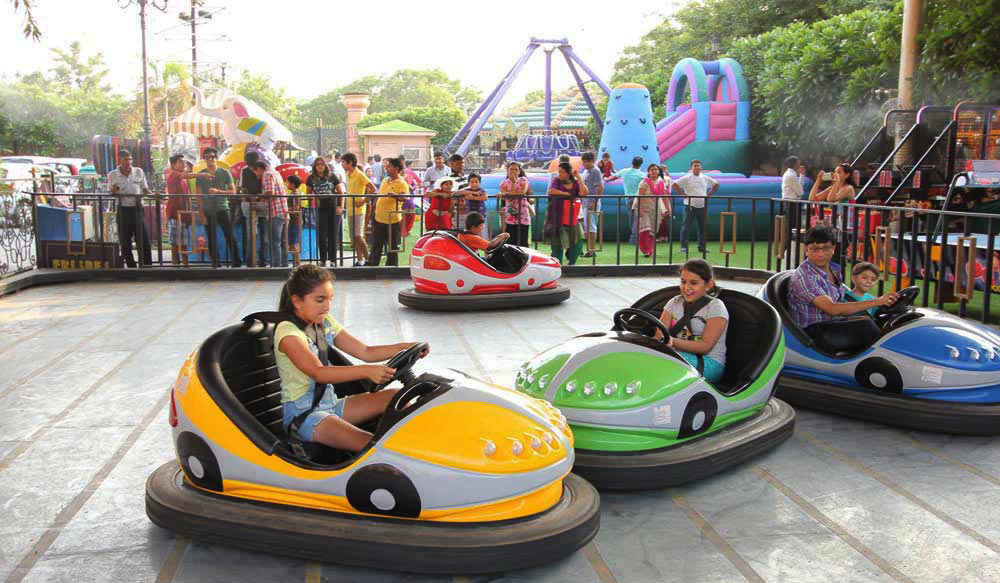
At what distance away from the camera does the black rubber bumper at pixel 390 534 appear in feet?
8.55

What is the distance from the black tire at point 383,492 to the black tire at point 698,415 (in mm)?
1225

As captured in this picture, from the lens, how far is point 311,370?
2.93 meters

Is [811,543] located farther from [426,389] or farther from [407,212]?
[407,212]

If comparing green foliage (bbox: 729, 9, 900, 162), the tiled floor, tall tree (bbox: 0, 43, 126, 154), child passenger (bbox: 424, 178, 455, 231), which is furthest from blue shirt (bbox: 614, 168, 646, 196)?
tall tree (bbox: 0, 43, 126, 154)

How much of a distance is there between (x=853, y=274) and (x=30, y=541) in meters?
3.90

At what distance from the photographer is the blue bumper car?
4.04 meters

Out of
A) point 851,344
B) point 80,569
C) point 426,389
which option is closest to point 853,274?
point 851,344

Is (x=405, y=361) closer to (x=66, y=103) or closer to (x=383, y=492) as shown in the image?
(x=383, y=492)

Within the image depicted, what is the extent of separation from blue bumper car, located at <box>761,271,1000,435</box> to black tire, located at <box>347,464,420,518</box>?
96.4 inches

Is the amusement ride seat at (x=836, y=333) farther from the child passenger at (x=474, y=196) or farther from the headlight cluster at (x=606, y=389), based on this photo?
the child passenger at (x=474, y=196)

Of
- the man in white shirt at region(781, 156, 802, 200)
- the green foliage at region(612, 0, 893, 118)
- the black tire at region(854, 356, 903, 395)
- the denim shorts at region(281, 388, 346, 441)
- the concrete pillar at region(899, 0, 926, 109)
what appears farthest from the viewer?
the green foliage at region(612, 0, 893, 118)

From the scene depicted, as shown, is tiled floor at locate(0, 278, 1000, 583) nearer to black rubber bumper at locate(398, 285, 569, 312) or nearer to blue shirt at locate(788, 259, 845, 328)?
blue shirt at locate(788, 259, 845, 328)

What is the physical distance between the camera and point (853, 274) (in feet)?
15.6

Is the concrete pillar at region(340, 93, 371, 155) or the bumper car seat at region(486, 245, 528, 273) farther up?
the concrete pillar at region(340, 93, 371, 155)
